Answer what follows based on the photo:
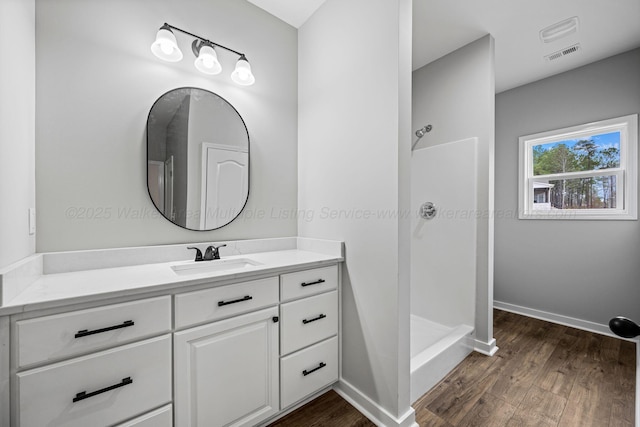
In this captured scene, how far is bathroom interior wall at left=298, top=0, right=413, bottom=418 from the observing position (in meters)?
1.38

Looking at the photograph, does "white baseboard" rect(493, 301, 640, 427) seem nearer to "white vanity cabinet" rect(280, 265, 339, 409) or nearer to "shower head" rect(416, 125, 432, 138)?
"shower head" rect(416, 125, 432, 138)

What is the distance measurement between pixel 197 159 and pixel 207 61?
1.97 ft

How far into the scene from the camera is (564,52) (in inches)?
94.7

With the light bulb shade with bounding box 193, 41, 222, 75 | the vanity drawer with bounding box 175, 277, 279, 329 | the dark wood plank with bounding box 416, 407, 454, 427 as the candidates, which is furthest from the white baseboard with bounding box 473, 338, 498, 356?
the light bulb shade with bounding box 193, 41, 222, 75

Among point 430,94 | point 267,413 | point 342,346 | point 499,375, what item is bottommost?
point 499,375

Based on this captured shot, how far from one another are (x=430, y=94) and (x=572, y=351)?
2584mm

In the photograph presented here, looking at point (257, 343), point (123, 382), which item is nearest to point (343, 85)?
point (257, 343)

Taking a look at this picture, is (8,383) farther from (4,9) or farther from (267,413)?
(4,9)

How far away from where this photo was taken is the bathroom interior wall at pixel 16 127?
0.92 metres

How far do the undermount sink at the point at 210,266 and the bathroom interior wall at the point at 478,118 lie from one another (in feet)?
6.16

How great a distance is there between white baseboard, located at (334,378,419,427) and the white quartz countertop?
32.2 inches

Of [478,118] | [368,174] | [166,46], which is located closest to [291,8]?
[166,46]

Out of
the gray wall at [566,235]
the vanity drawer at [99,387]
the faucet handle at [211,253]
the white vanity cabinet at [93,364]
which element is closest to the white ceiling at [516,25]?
the gray wall at [566,235]

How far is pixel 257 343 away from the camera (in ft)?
4.36
